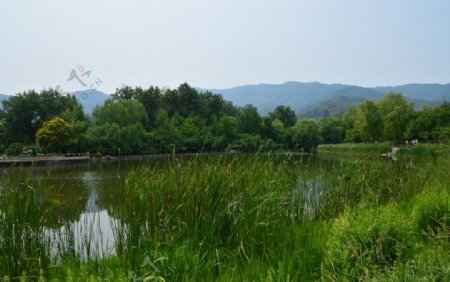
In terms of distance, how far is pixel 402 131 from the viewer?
42.8 metres

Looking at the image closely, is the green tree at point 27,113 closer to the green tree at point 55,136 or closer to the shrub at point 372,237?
the green tree at point 55,136

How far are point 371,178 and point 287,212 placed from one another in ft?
7.43

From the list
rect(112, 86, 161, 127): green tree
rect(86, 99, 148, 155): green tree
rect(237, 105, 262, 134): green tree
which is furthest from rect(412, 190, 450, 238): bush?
rect(112, 86, 161, 127): green tree

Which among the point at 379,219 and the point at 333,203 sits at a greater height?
the point at 379,219

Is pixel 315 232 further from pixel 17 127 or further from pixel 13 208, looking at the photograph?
pixel 17 127

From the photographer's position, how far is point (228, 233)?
168 inches

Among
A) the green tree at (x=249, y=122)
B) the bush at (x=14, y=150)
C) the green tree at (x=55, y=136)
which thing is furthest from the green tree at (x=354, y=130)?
the bush at (x=14, y=150)

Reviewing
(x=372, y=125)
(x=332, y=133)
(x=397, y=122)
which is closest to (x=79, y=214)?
(x=397, y=122)

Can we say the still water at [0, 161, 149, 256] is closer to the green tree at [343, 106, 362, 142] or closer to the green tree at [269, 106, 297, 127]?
the green tree at [343, 106, 362, 142]

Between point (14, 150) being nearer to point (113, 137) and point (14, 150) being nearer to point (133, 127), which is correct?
point (113, 137)

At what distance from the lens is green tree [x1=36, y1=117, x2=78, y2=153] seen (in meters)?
36.9

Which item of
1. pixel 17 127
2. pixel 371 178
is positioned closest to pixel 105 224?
pixel 371 178

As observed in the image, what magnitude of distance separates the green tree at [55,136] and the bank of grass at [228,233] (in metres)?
35.1

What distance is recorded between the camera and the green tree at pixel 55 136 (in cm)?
3694
